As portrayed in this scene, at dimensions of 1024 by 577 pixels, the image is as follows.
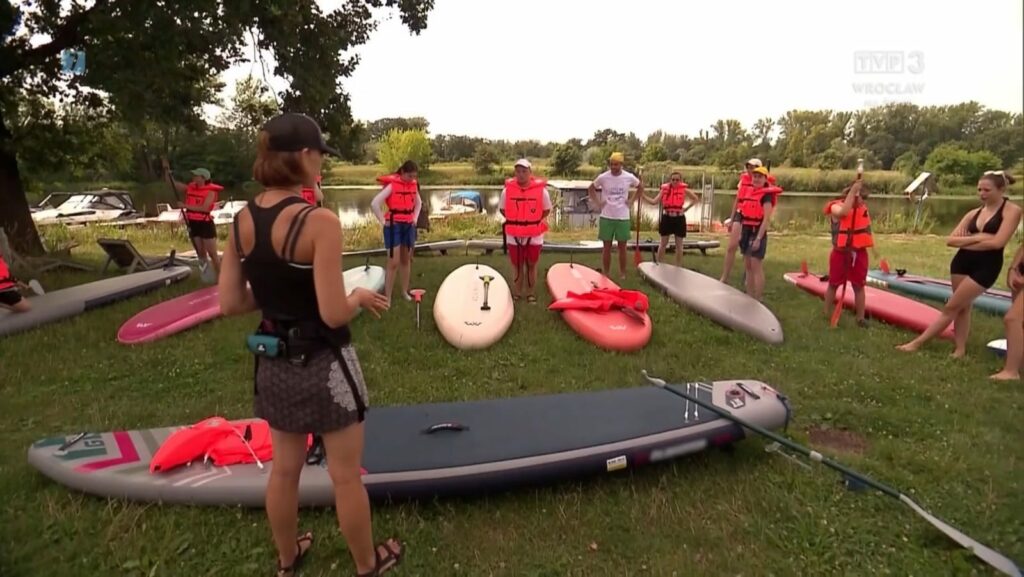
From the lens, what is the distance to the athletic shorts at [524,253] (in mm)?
6334

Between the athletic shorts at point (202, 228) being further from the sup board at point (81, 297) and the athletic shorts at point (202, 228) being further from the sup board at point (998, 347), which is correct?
the sup board at point (998, 347)

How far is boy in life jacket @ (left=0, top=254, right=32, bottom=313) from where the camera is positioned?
5.26 meters

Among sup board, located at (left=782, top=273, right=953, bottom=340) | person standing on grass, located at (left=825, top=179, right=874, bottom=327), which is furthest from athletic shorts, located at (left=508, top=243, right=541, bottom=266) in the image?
sup board, located at (left=782, top=273, right=953, bottom=340)

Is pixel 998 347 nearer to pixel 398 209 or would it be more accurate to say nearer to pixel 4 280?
pixel 398 209

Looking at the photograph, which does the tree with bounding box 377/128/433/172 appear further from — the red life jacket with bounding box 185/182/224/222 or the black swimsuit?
the black swimsuit

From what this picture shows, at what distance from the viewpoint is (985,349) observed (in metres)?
4.95

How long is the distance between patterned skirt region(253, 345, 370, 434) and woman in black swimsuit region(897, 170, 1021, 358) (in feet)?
16.0

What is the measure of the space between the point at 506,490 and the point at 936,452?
2508 millimetres

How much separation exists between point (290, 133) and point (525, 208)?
181 inches

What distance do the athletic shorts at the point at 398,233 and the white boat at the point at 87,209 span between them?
18334 millimetres

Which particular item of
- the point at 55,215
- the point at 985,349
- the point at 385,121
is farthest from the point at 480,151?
the point at 985,349

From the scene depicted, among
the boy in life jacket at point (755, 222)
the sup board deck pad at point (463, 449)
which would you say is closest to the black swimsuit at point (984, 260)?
the boy in life jacket at point (755, 222)

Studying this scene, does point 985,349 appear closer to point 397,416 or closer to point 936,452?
point 936,452

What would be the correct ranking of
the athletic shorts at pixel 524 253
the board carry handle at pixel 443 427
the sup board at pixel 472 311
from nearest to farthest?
the board carry handle at pixel 443 427 < the sup board at pixel 472 311 < the athletic shorts at pixel 524 253
